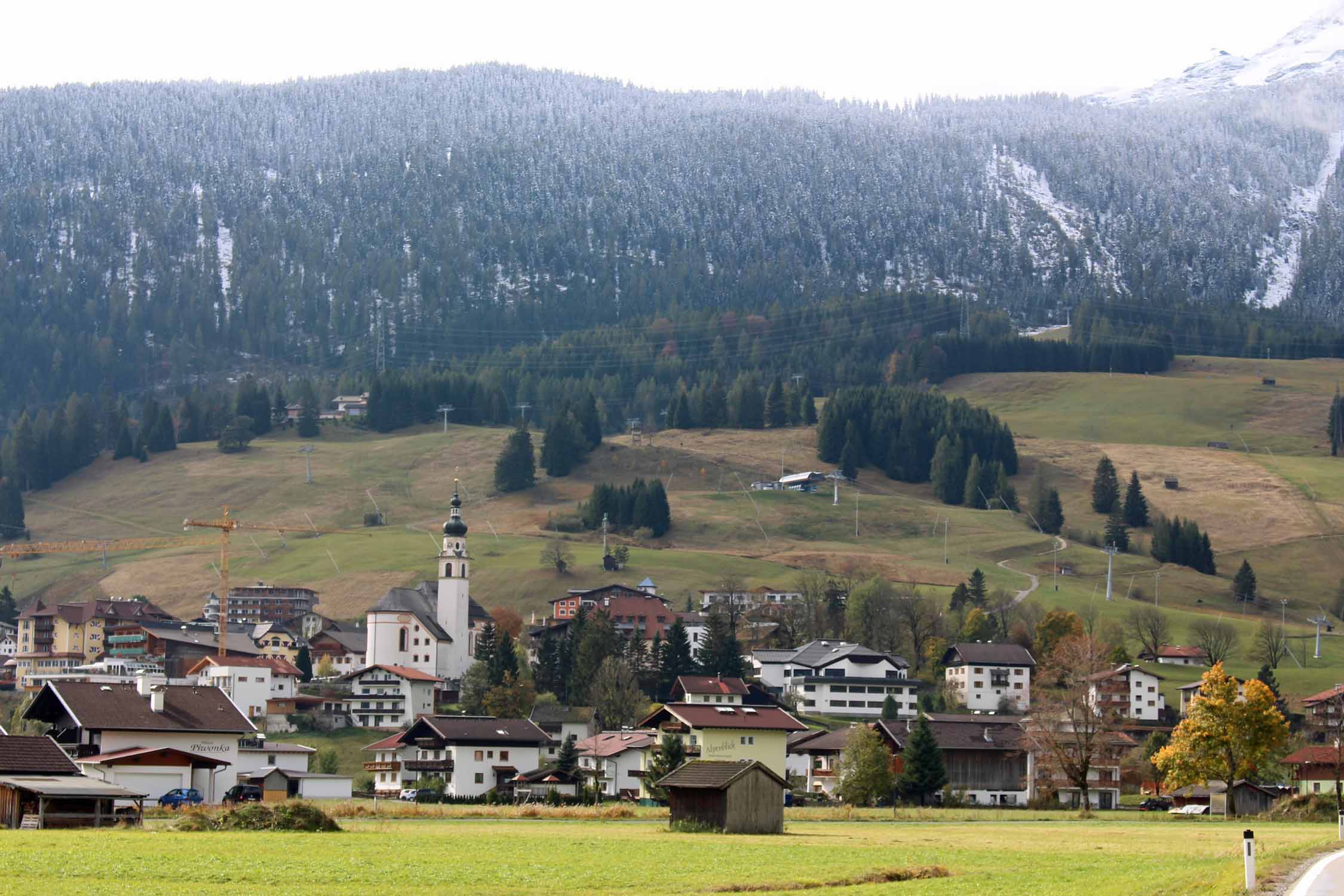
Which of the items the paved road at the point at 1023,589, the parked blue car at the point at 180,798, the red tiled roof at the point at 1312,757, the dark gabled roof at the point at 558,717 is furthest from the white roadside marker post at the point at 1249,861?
the paved road at the point at 1023,589

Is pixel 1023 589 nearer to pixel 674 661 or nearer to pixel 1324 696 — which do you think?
pixel 674 661

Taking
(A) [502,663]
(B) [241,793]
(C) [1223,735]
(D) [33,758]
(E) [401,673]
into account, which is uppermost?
(D) [33,758]

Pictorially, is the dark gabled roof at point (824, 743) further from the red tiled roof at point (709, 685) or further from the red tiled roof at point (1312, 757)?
the red tiled roof at point (1312, 757)

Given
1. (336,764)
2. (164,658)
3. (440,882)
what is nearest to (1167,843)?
(440,882)

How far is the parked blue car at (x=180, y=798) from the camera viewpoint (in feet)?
215

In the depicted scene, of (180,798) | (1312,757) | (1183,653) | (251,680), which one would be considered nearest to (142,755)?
(180,798)

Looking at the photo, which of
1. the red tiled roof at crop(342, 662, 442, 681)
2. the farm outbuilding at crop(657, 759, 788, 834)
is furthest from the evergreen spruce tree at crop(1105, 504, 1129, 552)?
the farm outbuilding at crop(657, 759, 788, 834)

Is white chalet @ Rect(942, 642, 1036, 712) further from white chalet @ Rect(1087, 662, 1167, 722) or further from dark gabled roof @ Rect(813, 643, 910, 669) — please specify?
white chalet @ Rect(1087, 662, 1167, 722)

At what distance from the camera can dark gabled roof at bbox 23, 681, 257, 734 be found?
69250mm

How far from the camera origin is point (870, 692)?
130625 mm

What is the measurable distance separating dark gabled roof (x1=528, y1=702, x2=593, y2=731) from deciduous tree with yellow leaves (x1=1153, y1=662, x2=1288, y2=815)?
45.4 m

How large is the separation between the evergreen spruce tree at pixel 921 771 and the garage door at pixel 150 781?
124ft

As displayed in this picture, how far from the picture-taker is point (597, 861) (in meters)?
40.1

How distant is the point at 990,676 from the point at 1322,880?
107 m
